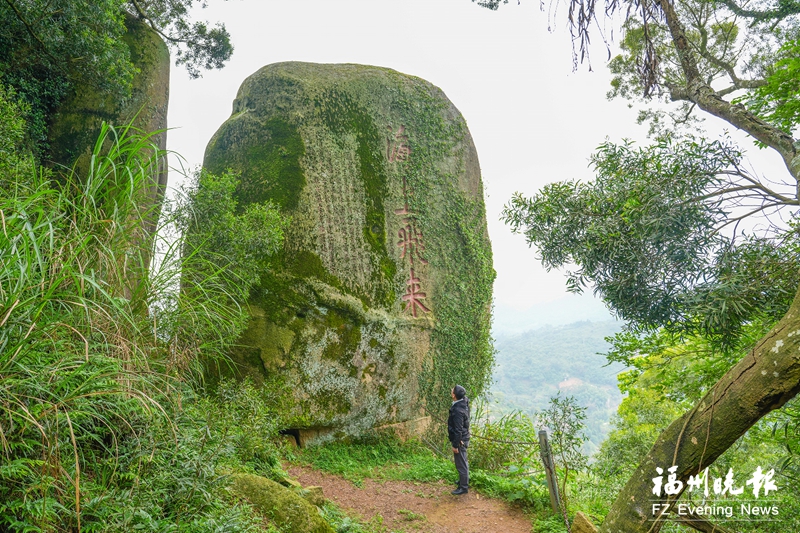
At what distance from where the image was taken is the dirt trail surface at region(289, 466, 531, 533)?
4.46 metres

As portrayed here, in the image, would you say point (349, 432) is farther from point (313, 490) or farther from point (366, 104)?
point (366, 104)

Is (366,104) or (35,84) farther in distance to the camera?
(366,104)

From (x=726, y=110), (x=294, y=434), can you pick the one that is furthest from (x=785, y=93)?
(x=294, y=434)

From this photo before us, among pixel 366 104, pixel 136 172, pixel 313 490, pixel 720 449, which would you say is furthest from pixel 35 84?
pixel 720 449

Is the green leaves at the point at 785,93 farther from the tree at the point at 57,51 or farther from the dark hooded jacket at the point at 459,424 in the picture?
the tree at the point at 57,51

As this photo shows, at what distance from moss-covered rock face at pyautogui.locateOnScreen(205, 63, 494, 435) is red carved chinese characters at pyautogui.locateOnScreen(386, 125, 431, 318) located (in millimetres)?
23

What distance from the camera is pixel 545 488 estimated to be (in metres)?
4.79

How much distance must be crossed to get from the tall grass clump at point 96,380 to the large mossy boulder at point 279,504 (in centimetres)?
17

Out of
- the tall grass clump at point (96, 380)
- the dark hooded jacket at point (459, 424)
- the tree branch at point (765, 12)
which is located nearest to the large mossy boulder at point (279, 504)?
the tall grass clump at point (96, 380)

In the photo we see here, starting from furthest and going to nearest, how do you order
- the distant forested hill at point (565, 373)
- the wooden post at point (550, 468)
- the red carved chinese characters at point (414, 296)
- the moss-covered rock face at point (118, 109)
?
the distant forested hill at point (565, 373), the red carved chinese characters at point (414, 296), the moss-covered rock face at point (118, 109), the wooden post at point (550, 468)

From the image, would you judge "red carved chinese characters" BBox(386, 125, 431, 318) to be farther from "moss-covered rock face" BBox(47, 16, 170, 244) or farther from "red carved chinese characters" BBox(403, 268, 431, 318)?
"moss-covered rock face" BBox(47, 16, 170, 244)

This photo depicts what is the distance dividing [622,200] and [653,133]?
450 centimetres

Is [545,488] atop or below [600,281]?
below

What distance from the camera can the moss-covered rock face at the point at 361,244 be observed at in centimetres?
620
